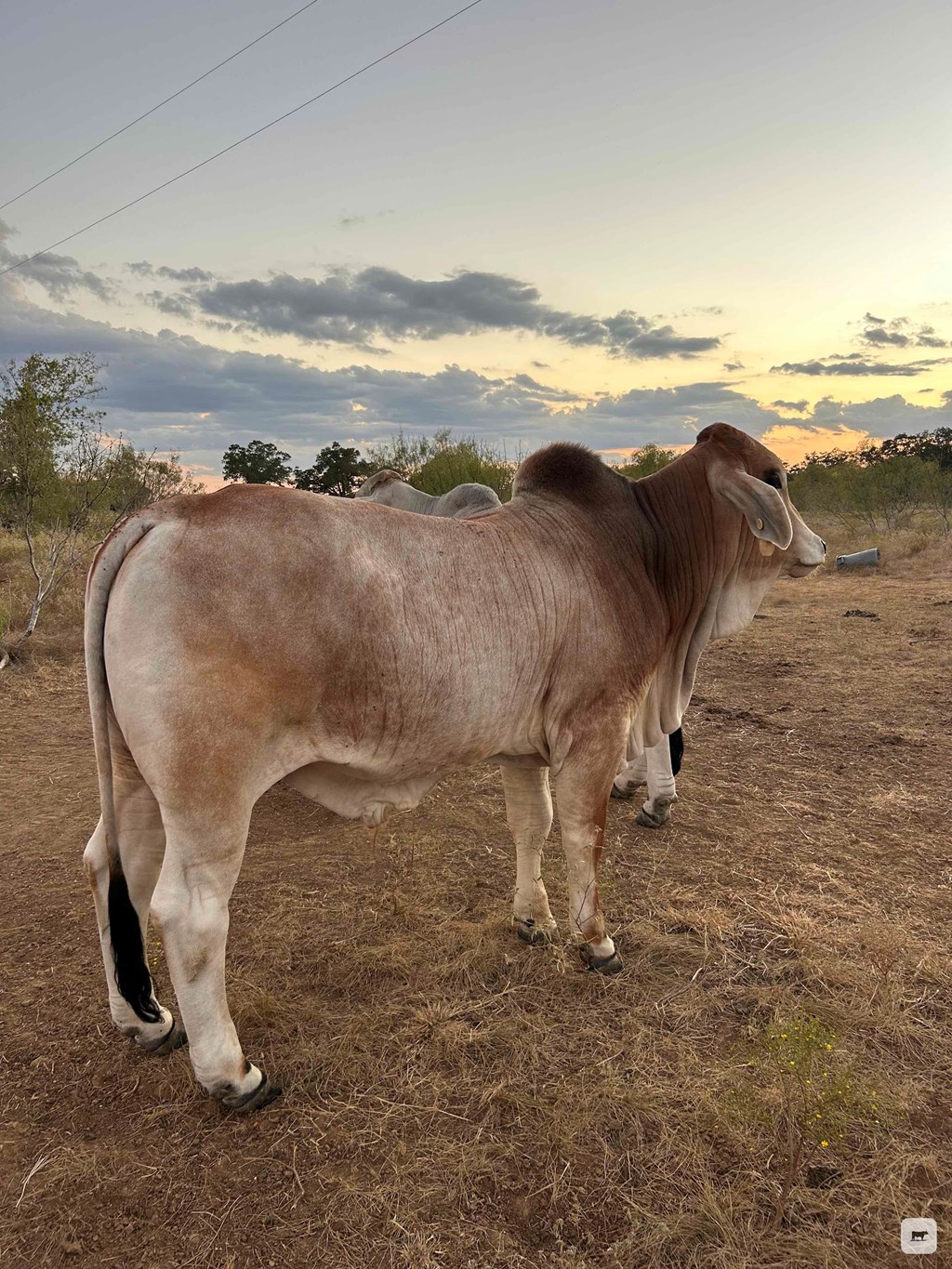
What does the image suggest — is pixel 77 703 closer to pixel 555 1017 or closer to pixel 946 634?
pixel 555 1017

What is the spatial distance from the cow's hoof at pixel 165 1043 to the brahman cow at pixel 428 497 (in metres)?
2.95

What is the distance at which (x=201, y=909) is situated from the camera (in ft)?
8.02

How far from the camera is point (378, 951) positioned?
3604mm

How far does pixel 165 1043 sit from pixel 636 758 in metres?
2.80

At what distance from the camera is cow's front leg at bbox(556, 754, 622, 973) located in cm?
331

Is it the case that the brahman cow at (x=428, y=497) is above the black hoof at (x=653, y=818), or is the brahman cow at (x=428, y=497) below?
above

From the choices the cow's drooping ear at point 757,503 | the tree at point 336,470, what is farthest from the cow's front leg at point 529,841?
the tree at point 336,470

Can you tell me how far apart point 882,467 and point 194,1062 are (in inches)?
1157

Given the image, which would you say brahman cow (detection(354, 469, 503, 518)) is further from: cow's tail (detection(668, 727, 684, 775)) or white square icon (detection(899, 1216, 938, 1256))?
white square icon (detection(899, 1216, 938, 1256))

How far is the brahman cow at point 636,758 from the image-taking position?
16.4ft

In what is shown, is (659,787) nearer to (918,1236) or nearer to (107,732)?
(918,1236)

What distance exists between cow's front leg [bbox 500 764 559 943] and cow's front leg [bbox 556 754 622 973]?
0.22 m

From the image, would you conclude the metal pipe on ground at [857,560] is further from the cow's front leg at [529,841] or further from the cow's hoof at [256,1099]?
the cow's hoof at [256,1099]

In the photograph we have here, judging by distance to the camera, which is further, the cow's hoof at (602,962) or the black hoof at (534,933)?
the black hoof at (534,933)
